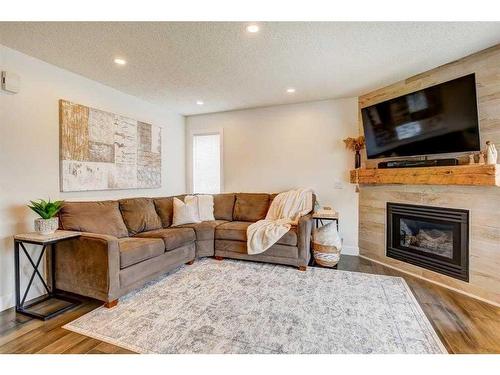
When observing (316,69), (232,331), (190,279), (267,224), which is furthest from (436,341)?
(316,69)

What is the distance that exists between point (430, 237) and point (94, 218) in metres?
3.81

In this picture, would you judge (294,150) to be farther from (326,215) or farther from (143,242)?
(143,242)

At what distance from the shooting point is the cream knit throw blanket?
127 inches

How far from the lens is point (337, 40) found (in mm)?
2260

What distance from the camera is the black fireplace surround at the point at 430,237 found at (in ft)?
8.79

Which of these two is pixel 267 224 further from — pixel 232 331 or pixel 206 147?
pixel 206 147

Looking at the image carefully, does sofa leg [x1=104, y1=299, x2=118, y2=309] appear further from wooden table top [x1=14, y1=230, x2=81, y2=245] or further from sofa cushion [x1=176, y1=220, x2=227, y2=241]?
sofa cushion [x1=176, y1=220, x2=227, y2=241]

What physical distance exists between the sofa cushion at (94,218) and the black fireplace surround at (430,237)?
3.40 meters

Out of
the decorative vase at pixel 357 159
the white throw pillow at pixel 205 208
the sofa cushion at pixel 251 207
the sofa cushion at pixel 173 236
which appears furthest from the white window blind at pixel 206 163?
the decorative vase at pixel 357 159

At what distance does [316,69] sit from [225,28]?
124cm

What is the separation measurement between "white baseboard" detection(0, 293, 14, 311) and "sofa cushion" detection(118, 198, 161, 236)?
117cm

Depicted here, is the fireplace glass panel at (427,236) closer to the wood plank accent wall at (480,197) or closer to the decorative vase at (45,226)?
the wood plank accent wall at (480,197)

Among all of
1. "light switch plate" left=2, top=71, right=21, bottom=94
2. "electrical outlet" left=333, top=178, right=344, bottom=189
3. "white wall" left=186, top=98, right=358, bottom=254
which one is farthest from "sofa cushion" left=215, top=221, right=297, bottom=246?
"light switch plate" left=2, top=71, right=21, bottom=94

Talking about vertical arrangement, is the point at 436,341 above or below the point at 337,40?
below
